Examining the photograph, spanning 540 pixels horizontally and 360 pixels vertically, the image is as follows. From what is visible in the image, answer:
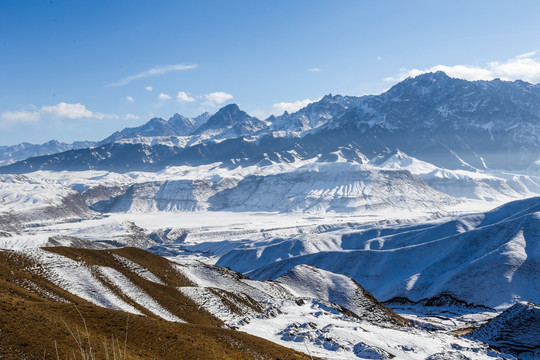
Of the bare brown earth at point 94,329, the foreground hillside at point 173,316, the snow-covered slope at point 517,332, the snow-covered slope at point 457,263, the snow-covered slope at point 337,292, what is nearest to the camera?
the bare brown earth at point 94,329

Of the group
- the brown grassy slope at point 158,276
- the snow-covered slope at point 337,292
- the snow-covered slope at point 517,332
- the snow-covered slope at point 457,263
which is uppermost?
the brown grassy slope at point 158,276

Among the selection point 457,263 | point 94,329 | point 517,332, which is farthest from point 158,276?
point 457,263

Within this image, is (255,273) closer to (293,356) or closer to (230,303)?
(230,303)

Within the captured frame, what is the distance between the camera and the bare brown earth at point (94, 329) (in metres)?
32.6

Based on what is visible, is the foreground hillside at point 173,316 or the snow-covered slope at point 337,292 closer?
the foreground hillside at point 173,316

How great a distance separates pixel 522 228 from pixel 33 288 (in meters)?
155

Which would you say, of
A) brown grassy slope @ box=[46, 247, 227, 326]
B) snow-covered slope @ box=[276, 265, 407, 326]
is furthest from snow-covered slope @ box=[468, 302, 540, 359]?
brown grassy slope @ box=[46, 247, 227, 326]

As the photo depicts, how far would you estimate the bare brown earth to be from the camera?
107ft

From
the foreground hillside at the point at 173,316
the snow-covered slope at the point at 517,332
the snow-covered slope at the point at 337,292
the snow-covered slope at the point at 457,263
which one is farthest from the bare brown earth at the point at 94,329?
the snow-covered slope at the point at 457,263

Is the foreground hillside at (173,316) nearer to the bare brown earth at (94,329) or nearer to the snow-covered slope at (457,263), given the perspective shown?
the bare brown earth at (94,329)

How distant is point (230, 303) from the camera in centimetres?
7081

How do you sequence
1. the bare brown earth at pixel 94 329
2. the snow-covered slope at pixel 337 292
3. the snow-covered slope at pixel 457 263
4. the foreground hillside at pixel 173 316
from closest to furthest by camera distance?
the bare brown earth at pixel 94 329 < the foreground hillside at pixel 173 316 < the snow-covered slope at pixel 337 292 < the snow-covered slope at pixel 457 263

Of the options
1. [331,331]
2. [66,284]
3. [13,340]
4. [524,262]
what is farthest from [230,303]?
[524,262]

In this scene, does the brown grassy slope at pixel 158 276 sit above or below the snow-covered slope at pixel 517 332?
above
